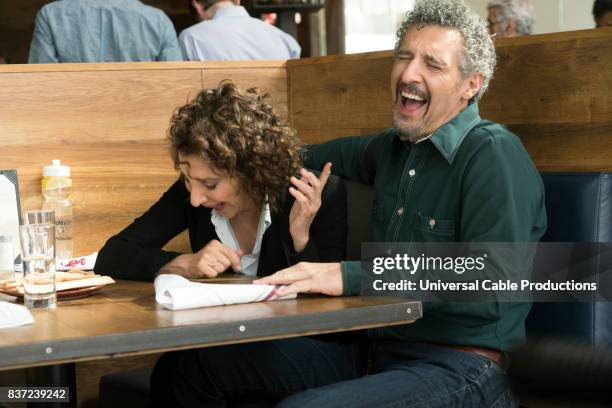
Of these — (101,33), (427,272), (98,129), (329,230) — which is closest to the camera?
(427,272)

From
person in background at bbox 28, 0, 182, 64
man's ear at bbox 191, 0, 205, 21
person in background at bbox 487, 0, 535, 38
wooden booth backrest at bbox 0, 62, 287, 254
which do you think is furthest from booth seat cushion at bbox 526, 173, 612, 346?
person in background at bbox 487, 0, 535, 38

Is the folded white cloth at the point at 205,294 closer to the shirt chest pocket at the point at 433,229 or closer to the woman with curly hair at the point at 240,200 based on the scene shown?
the woman with curly hair at the point at 240,200

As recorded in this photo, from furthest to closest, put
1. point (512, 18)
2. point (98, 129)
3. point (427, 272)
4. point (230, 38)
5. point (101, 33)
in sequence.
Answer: point (512, 18) < point (230, 38) < point (101, 33) < point (98, 129) < point (427, 272)

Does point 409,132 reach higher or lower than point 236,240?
higher

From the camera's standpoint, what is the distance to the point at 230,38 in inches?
150

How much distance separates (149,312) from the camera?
1.75 metres

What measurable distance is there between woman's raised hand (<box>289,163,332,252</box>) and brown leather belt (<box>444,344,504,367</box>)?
42cm

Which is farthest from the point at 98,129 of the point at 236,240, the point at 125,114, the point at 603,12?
the point at 603,12

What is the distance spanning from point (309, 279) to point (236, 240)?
472 mm

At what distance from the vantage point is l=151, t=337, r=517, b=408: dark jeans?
1.91 metres

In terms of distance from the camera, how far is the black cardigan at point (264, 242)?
2244 mm

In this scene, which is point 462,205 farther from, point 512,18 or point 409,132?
point 512,18

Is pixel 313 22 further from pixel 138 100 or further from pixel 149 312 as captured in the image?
pixel 149 312

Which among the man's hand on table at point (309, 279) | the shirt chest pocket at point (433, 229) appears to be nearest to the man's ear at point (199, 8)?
the shirt chest pocket at point (433, 229)
